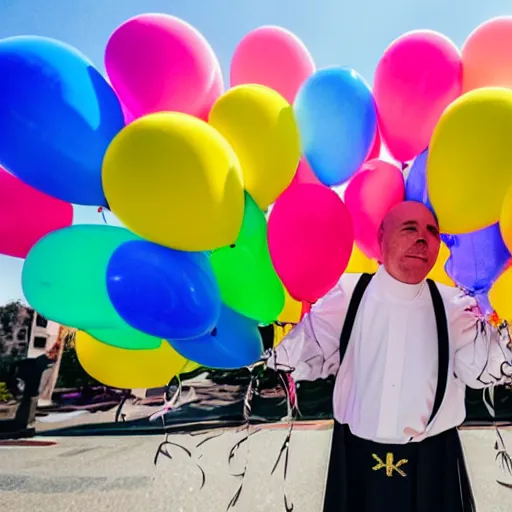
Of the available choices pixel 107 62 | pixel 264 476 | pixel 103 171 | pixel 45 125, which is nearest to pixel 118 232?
pixel 103 171

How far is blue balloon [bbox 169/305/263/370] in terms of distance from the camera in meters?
1.77

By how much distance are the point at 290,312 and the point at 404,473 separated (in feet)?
2.27

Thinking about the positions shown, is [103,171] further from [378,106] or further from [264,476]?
[264,476]

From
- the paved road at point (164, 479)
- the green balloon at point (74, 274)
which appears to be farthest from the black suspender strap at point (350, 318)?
the paved road at point (164, 479)

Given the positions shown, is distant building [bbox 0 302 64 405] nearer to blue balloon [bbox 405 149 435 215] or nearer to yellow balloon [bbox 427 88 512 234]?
blue balloon [bbox 405 149 435 215]

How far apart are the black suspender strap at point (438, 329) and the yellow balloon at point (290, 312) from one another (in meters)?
0.32

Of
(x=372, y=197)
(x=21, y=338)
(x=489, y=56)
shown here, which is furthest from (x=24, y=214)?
(x=21, y=338)

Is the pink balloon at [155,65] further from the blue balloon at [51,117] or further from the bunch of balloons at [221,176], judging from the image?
the blue balloon at [51,117]

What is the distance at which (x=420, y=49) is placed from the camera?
73.8 inches

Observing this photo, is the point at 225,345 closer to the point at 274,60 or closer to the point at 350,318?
the point at 350,318

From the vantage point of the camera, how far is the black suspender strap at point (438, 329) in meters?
1.70

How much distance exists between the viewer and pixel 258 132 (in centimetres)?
167

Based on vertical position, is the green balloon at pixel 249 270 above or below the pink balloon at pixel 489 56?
below

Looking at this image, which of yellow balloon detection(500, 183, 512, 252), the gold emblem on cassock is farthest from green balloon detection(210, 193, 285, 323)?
yellow balloon detection(500, 183, 512, 252)
